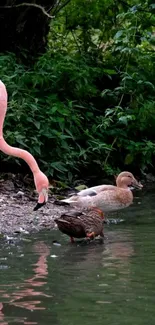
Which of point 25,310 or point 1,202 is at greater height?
point 25,310

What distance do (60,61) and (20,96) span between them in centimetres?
146

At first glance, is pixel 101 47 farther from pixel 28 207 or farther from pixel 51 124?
pixel 28 207

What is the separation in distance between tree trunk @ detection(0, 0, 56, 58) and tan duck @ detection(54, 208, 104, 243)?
5.78 meters

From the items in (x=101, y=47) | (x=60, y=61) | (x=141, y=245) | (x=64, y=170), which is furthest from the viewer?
(x=101, y=47)

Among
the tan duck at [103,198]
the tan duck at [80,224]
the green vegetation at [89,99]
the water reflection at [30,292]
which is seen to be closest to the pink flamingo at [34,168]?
the tan duck at [80,224]

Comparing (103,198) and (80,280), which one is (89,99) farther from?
(80,280)

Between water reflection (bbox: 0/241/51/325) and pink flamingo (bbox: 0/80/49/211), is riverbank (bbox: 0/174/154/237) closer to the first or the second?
pink flamingo (bbox: 0/80/49/211)

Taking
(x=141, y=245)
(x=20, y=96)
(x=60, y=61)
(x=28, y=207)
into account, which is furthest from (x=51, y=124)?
(x=141, y=245)

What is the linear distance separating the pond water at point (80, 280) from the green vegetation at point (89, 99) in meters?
3.20

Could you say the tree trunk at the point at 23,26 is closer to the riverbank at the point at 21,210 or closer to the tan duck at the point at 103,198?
the riverbank at the point at 21,210

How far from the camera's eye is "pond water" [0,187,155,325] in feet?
18.1

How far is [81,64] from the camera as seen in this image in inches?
536

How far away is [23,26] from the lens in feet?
46.3

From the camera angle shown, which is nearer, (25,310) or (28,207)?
(25,310)
